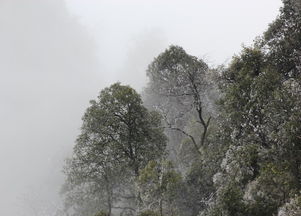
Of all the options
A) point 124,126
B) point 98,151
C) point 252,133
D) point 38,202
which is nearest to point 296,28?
point 252,133

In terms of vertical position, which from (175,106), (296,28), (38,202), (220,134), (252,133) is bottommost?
(252,133)

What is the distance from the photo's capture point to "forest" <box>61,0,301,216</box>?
2172 cm

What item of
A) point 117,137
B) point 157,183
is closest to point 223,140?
point 157,183

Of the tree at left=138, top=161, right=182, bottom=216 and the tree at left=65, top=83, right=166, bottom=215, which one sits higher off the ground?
the tree at left=65, top=83, right=166, bottom=215

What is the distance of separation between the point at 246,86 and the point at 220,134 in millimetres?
6291

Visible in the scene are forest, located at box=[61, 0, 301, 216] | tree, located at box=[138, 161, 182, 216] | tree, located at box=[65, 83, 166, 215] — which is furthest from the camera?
tree, located at box=[65, 83, 166, 215]

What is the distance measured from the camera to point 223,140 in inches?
1251

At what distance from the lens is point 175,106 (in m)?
62.0

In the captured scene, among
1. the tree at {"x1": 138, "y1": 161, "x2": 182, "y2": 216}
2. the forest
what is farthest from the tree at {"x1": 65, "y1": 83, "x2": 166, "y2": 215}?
the tree at {"x1": 138, "y1": 161, "x2": 182, "y2": 216}

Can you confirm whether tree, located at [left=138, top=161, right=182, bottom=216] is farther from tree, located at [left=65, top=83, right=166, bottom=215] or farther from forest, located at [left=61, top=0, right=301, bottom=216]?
tree, located at [left=65, top=83, right=166, bottom=215]

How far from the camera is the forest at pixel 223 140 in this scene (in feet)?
71.3

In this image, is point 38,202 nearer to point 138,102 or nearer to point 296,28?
point 138,102

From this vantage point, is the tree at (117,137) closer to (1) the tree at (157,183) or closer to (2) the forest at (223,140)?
(2) the forest at (223,140)

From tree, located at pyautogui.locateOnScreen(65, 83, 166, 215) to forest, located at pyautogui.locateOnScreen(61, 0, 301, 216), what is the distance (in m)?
0.09
